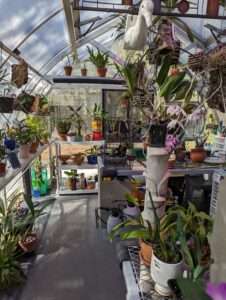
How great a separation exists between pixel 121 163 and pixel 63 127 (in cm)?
145

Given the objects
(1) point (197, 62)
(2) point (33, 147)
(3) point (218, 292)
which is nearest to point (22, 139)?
(2) point (33, 147)

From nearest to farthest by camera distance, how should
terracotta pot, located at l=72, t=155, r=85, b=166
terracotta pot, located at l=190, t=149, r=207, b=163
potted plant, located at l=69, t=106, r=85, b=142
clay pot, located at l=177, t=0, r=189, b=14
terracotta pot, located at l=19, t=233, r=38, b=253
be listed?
clay pot, located at l=177, t=0, r=189, b=14, terracotta pot, located at l=19, t=233, r=38, b=253, terracotta pot, located at l=190, t=149, r=207, b=163, potted plant, located at l=69, t=106, r=85, b=142, terracotta pot, located at l=72, t=155, r=85, b=166

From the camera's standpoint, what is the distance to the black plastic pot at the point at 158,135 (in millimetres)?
887

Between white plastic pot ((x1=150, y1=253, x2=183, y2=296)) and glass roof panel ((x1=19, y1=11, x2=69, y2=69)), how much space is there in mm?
2441

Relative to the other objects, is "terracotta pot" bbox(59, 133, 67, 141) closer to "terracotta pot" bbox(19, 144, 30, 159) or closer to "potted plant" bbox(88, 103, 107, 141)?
"potted plant" bbox(88, 103, 107, 141)

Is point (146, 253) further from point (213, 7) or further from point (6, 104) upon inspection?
point (6, 104)

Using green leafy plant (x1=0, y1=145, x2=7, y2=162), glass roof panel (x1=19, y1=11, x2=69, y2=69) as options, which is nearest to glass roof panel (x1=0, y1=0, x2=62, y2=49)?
glass roof panel (x1=19, y1=11, x2=69, y2=69)

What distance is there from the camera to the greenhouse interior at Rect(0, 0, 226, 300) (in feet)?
2.70

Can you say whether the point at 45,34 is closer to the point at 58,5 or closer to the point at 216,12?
the point at 58,5

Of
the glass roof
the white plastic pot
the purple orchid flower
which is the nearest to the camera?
the purple orchid flower

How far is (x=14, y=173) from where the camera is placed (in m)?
1.72

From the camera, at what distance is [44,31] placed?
2.49 metres

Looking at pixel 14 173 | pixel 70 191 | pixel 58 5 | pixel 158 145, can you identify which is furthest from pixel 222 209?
pixel 70 191

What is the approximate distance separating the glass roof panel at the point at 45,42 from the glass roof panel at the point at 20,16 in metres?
0.20
